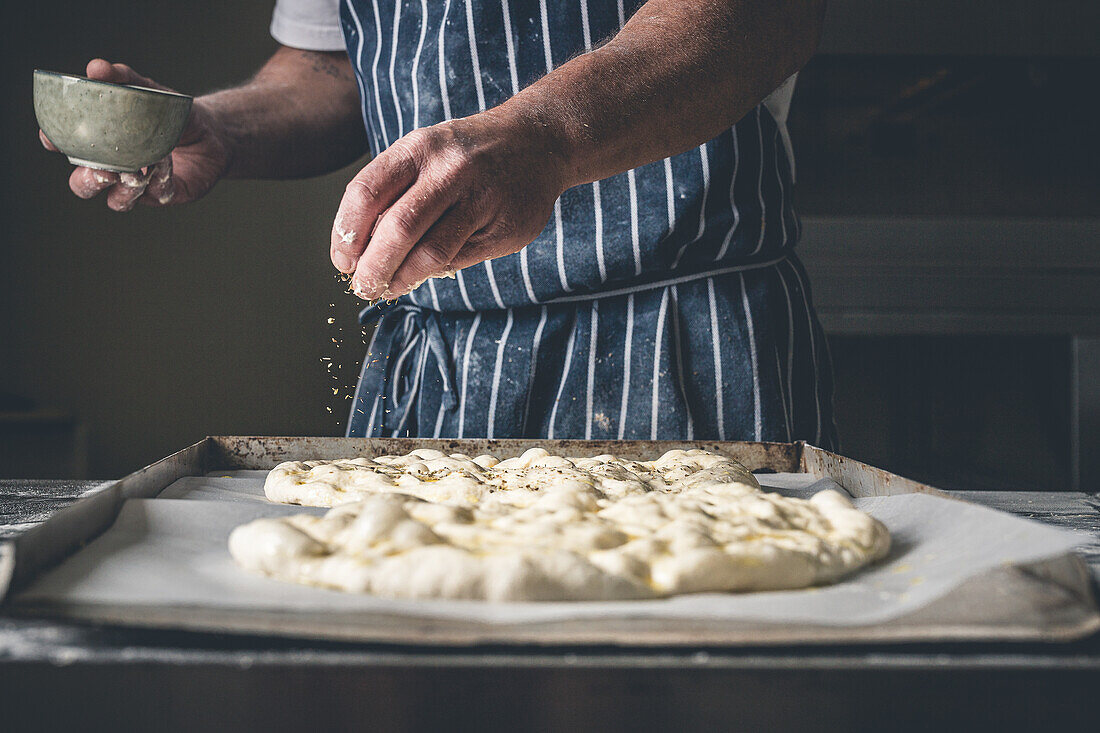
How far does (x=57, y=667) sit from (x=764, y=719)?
41 centimetres

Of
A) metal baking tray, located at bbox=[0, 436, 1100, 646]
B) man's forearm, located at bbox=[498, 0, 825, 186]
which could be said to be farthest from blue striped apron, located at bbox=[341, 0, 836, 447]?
metal baking tray, located at bbox=[0, 436, 1100, 646]

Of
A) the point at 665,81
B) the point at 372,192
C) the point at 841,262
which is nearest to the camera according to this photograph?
the point at 372,192

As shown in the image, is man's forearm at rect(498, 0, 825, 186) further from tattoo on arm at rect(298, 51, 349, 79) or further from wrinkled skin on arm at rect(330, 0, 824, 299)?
tattoo on arm at rect(298, 51, 349, 79)

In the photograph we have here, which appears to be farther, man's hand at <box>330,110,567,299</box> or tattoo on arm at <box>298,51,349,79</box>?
tattoo on arm at <box>298,51,349,79</box>

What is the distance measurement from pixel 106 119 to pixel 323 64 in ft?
2.72

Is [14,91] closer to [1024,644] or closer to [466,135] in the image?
[466,135]

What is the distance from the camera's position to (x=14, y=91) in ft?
12.0

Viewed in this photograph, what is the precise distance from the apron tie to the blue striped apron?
0.03m

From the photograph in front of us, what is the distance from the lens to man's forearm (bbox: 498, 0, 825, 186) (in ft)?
3.35

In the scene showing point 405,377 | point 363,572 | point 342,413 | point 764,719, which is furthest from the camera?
point 342,413

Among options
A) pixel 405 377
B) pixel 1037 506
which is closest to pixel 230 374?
pixel 405 377

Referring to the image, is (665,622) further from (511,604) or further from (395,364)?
(395,364)

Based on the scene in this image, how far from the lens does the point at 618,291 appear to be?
138 centimetres

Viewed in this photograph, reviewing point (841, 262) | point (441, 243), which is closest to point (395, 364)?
point (441, 243)
